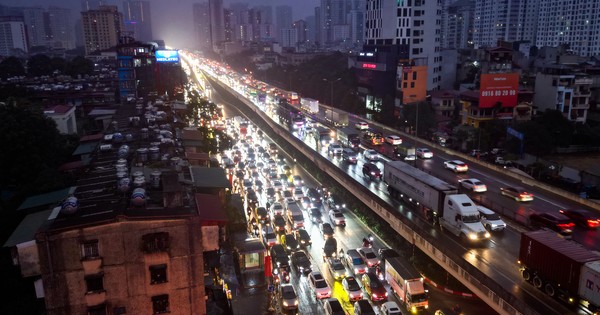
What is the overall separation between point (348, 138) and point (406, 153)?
9.08 m

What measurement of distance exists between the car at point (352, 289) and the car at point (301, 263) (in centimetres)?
353

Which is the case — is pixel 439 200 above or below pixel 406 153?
above

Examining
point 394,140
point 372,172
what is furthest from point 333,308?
point 394,140

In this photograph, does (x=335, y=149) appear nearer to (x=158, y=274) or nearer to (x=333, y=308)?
(x=333, y=308)

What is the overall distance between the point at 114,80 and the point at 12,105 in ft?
184

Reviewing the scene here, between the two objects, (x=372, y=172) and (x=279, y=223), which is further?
(x=372, y=172)

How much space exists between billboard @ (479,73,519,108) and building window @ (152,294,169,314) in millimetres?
49955

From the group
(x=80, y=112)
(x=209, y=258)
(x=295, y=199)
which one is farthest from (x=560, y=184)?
(x=80, y=112)

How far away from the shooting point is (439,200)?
2612 cm

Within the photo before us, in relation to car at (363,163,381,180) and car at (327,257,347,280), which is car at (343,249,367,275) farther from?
car at (363,163,381,180)

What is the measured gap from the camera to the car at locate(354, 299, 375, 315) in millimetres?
21359

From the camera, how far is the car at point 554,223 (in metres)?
24.1

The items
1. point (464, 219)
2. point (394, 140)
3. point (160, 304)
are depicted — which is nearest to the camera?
point (160, 304)

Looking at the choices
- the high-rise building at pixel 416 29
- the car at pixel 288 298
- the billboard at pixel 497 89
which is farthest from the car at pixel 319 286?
the high-rise building at pixel 416 29
